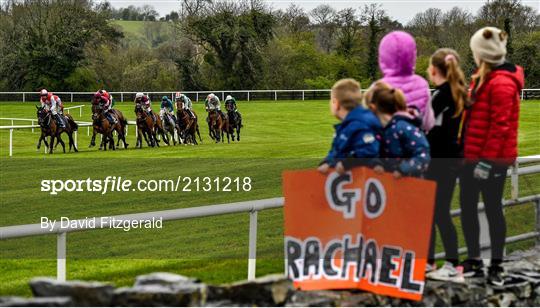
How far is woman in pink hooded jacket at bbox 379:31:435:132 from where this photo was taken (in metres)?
5.81

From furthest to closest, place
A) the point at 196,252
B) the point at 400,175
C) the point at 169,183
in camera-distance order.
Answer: the point at 169,183, the point at 196,252, the point at 400,175

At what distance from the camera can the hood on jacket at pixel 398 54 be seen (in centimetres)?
580

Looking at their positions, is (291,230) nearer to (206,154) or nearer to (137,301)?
(137,301)

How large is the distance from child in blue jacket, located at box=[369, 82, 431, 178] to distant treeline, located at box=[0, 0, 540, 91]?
1924 inches

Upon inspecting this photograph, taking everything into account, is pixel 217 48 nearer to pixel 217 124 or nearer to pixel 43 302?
pixel 217 124

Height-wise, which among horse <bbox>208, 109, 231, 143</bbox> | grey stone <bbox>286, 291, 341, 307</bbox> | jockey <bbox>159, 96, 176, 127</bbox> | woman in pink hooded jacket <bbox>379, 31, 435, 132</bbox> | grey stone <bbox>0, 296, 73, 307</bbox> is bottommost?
horse <bbox>208, 109, 231, 143</bbox>

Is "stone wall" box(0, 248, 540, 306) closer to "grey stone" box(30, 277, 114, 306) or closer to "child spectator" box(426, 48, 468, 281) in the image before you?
"grey stone" box(30, 277, 114, 306)

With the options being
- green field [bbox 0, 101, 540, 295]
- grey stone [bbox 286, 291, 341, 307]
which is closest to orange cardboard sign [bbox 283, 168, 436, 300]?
grey stone [bbox 286, 291, 341, 307]

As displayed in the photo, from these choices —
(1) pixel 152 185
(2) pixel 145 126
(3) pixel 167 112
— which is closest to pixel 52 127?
(2) pixel 145 126

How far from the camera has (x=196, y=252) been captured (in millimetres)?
9203

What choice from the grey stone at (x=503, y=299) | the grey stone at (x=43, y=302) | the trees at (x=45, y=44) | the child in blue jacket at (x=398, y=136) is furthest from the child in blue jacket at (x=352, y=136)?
the trees at (x=45, y=44)

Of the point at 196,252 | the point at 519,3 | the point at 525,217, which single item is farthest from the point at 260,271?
the point at 519,3

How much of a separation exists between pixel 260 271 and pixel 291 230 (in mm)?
2424

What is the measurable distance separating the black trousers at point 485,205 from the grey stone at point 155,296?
2310mm
